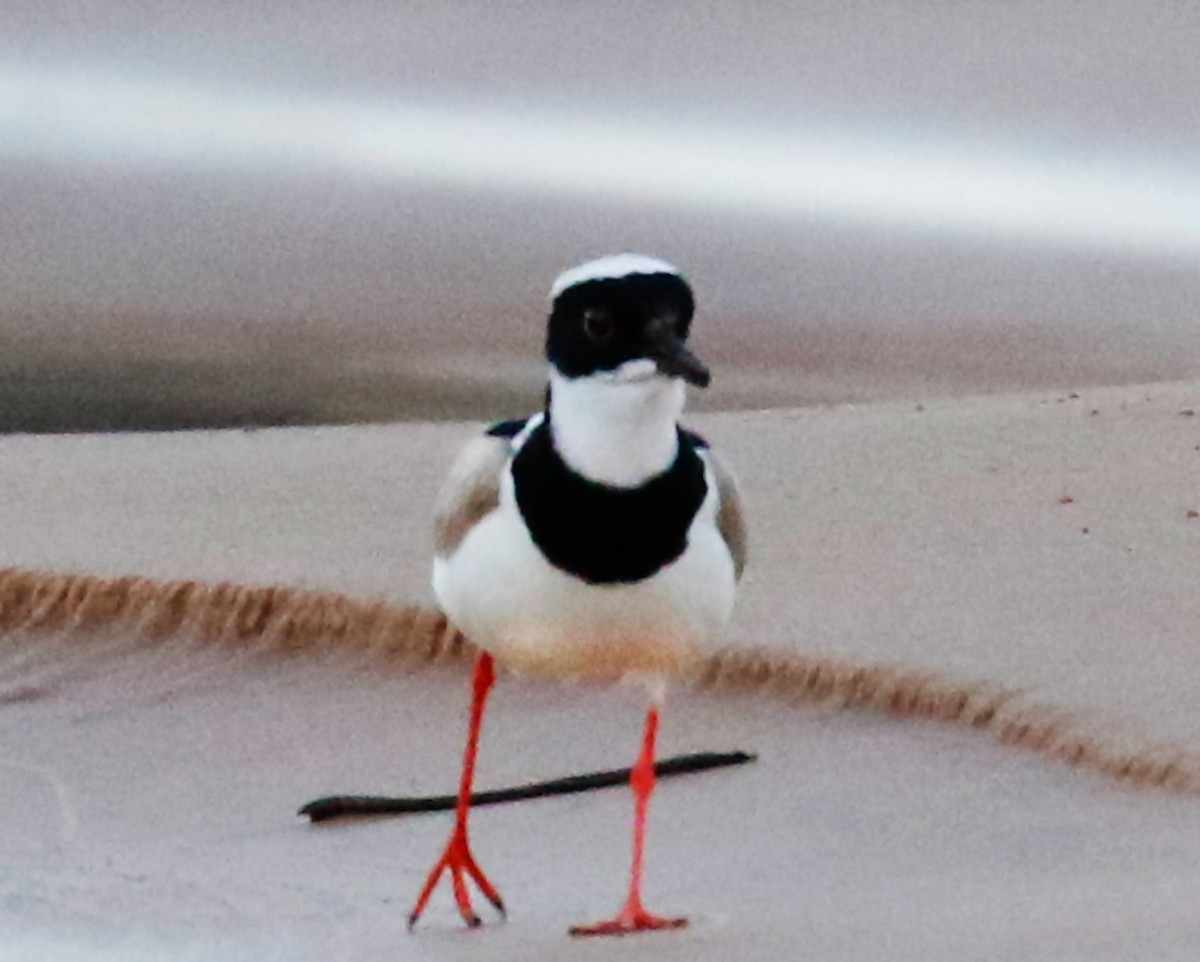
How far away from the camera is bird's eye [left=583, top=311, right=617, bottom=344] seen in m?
0.48

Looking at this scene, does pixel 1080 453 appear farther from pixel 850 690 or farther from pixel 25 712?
pixel 25 712

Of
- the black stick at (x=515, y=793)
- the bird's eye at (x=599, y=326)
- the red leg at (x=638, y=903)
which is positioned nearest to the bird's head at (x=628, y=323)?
the bird's eye at (x=599, y=326)

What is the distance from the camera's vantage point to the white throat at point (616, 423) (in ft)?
1.57

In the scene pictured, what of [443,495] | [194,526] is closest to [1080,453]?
[194,526]

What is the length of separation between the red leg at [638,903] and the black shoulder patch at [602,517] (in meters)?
0.08

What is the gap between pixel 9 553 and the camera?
2.99 feet

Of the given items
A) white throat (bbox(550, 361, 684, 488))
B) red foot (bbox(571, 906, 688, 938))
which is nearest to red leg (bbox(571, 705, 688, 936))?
red foot (bbox(571, 906, 688, 938))

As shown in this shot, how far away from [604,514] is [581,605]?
0.09ft

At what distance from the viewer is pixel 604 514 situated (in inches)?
19.3

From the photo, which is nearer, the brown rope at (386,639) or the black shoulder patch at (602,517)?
the black shoulder patch at (602,517)

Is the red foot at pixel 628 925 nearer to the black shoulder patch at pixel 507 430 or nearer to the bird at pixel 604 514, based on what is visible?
the bird at pixel 604 514

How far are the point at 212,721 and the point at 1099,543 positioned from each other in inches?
15.3

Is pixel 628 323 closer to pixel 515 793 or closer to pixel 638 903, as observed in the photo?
pixel 638 903

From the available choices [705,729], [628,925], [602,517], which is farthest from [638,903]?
[705,729]
